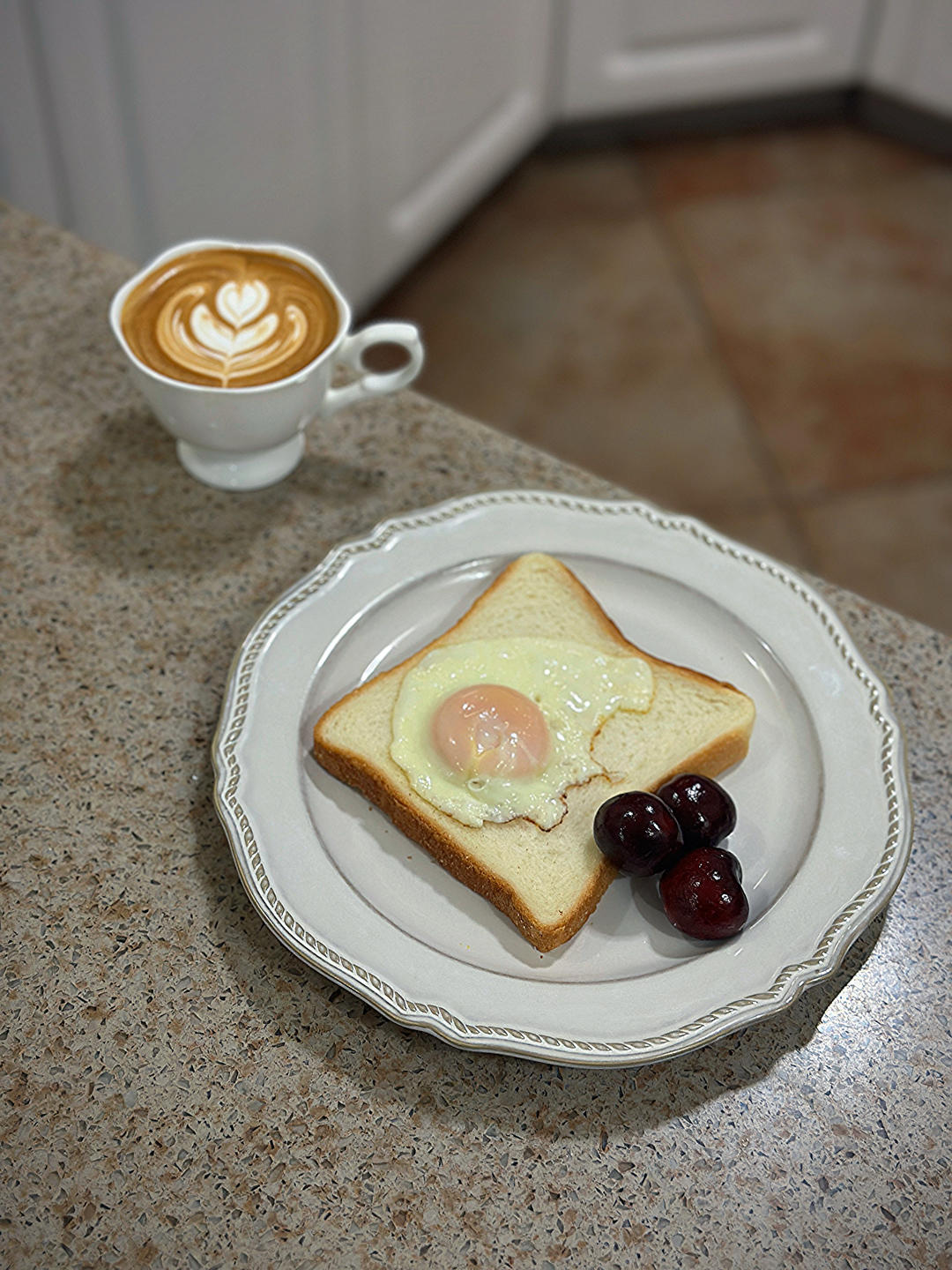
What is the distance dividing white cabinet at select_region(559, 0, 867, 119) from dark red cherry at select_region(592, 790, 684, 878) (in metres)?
2.33

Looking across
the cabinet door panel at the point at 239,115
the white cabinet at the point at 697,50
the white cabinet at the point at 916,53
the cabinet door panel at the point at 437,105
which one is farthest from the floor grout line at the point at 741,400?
the cabinet door panel at the point at 239,115

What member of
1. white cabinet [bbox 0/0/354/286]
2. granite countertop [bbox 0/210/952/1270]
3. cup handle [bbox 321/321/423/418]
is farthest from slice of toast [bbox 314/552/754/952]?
white cabinet [bbox 0/0/354/286]

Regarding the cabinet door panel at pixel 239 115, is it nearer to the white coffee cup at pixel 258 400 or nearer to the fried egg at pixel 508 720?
the white coffee cup at pixel 258 400

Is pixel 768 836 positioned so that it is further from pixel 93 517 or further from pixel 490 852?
pixel 93 517

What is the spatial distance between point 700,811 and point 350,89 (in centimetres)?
183

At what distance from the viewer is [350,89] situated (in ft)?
7.32

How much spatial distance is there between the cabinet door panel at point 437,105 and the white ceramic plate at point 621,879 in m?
1.53

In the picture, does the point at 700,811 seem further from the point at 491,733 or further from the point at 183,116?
the point at 183,116

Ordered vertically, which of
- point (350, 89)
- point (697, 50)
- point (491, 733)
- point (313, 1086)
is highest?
point (491, 733)

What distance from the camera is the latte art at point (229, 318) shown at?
1048mm

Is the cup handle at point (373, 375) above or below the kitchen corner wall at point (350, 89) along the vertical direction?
above

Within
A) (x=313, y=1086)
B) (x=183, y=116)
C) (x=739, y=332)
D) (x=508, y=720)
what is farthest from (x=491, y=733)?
(x=739, y=332)

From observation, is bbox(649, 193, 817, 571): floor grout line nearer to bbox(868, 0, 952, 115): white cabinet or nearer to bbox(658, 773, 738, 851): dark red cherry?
bbox(868, 0, 952, 115): white cabinet

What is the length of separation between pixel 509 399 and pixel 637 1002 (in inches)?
81.1
